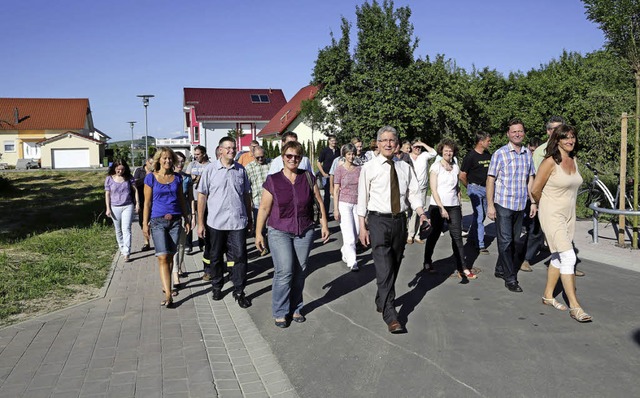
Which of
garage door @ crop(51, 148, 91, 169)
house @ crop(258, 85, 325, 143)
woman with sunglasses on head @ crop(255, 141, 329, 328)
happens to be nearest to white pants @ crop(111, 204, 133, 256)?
woman with sunglasses on head @ crop(255, 141, 329, 328)

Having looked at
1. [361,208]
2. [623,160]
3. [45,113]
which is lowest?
[361,208]

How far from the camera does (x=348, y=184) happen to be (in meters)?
8.30

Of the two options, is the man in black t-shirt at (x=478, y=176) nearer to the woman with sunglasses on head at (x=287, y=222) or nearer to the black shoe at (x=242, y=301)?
the woman with sunglasses on head at (x=287, y=222)

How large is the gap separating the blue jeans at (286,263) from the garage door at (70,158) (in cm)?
6195

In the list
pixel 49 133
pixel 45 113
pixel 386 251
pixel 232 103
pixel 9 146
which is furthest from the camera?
pixel 45 113

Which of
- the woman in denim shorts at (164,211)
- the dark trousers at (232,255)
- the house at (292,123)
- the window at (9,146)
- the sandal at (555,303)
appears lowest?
the sandal at (555,303)

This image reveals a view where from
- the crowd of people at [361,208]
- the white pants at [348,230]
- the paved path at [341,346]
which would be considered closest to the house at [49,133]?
the crowd of people at [361,208]

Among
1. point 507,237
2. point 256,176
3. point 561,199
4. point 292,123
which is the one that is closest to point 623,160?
point 507,237

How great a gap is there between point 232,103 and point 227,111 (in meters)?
2.05

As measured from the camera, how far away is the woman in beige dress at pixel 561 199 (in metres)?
5.52

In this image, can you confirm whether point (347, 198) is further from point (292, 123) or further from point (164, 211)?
point (292, 123)

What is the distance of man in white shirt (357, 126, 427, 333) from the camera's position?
5.47m

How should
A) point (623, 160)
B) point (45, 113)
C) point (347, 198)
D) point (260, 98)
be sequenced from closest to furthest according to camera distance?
point (347, 198) → point (623, 160) → point (260, 98) → point (45, 113)

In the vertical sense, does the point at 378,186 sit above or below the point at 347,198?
above
